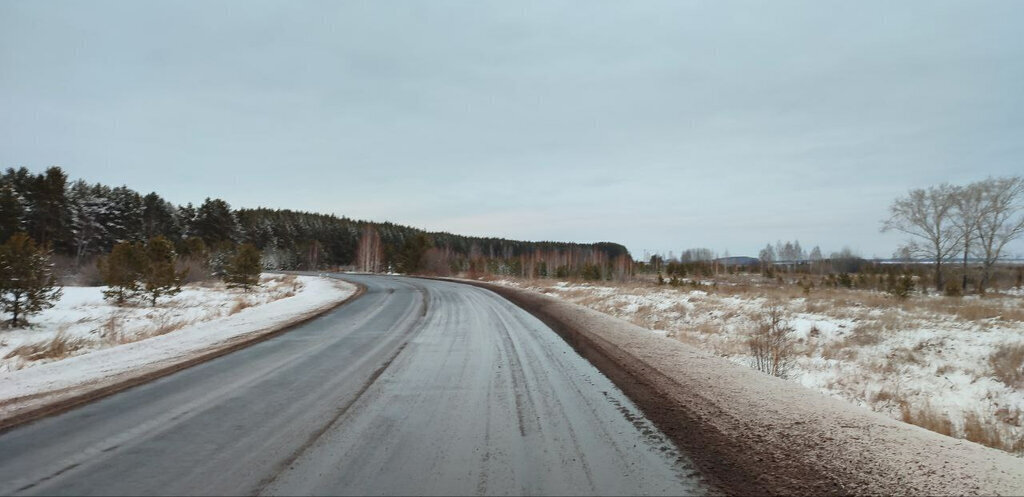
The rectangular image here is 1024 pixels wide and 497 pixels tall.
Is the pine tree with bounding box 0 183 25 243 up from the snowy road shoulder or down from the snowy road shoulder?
up

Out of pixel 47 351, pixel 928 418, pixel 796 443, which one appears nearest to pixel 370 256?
pixel 47 351

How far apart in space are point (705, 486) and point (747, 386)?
3524 millimetres

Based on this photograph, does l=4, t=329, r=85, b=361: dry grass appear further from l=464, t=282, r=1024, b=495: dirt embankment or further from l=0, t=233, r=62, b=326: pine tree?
l=464, t=282, r=1024, b=495: dirt embankment

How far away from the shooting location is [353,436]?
4.06 metres

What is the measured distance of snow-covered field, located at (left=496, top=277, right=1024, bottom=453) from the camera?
6133 mm

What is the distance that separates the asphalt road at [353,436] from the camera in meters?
3.19

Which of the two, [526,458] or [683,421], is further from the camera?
[683,421]

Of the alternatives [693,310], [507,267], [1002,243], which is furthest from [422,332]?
[507,267]

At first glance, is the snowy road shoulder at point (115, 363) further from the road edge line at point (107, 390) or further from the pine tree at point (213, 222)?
the pine tree at point (213, 222)

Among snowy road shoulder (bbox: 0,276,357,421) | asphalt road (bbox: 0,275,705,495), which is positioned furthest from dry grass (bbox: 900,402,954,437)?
snowy road shoulder (bbox: 0,276,357,421)

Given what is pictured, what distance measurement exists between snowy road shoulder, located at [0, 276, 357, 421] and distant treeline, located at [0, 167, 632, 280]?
25095 millimetres

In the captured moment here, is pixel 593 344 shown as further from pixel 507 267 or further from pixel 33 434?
pixel 507 267

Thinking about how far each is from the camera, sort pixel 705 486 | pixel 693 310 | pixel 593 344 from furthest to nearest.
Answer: pixel 693 310
pixel 593 344
pixel 705 486

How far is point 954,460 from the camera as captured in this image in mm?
3754
